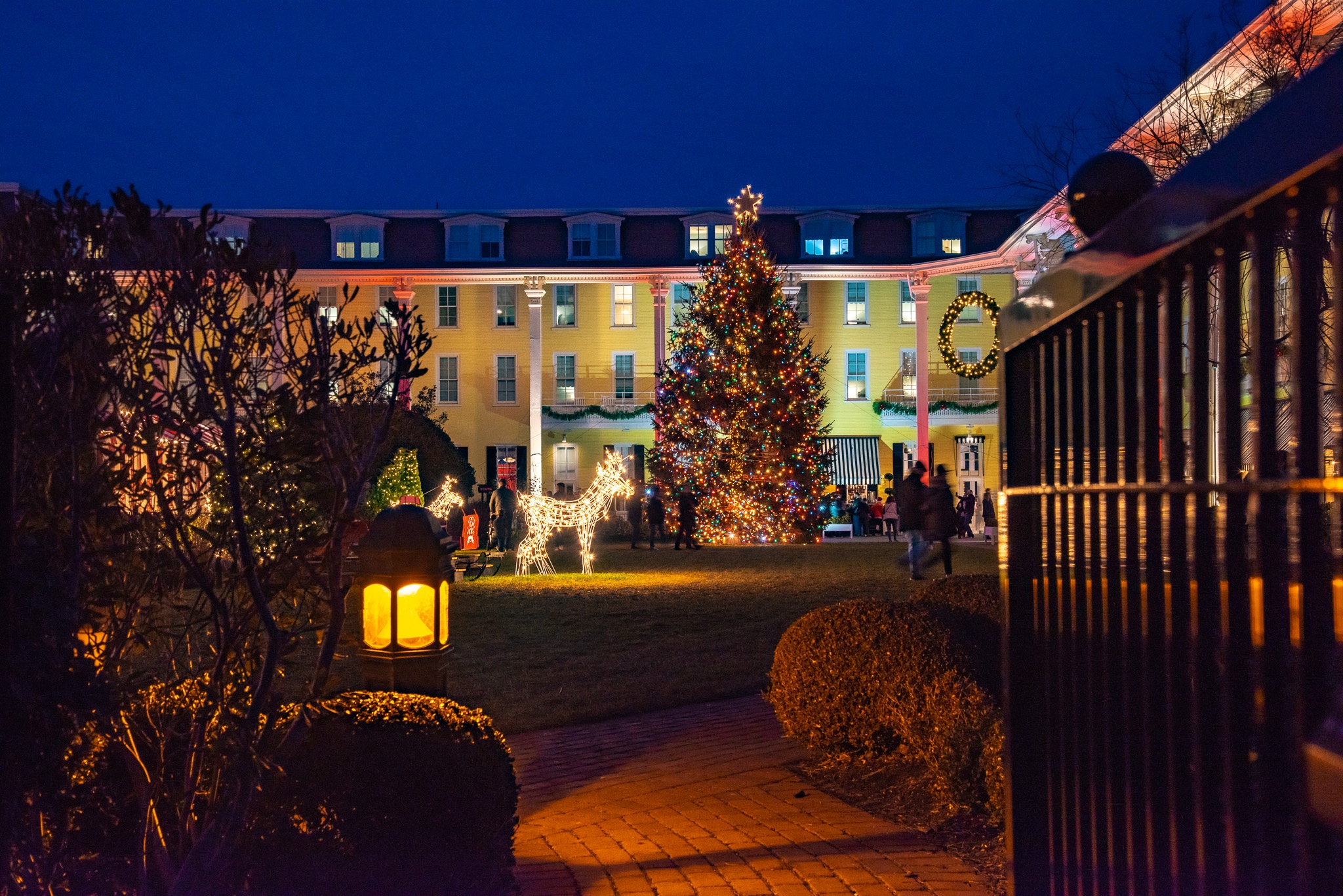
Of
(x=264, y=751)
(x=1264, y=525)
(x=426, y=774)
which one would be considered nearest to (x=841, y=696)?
(x=426, y=774)

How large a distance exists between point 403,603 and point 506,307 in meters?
37.8

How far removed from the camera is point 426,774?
14.2ft

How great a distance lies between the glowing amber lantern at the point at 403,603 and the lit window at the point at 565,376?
37020mm

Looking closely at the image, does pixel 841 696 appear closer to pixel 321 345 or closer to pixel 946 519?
pixel 321 345

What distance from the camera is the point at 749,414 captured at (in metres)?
31.8

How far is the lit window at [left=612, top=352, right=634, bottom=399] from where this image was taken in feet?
139

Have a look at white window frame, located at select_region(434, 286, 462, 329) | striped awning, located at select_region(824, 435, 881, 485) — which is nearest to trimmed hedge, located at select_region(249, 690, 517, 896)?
striped awning, located at select_region(824, 435, 881, 485)

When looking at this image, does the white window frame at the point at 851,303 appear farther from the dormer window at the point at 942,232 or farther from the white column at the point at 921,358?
the white column at the point at 921,358

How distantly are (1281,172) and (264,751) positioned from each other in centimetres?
348

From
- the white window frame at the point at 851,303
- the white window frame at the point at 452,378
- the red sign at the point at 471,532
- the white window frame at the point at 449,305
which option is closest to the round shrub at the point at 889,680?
the red sign at the point at 471,532

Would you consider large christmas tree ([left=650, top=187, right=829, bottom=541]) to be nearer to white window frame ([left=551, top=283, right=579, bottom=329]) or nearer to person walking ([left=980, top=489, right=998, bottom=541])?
person walking ([left=980, top=489, right=998, bottom=541])

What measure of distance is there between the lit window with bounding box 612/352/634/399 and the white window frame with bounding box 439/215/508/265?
5.43m

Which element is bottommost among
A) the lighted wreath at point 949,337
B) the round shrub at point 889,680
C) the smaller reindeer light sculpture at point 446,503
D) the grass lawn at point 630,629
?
the grass lawn at point 630,629

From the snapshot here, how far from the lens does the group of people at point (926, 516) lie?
687 inches
